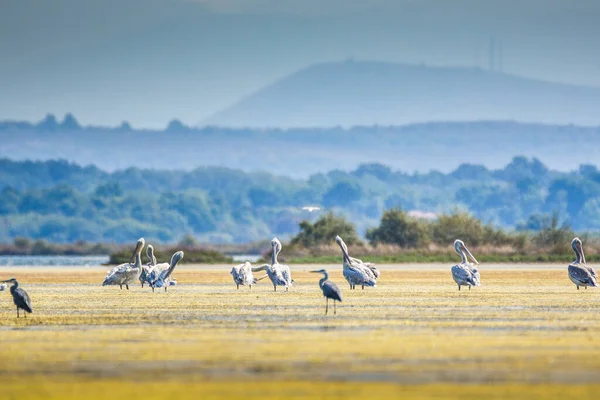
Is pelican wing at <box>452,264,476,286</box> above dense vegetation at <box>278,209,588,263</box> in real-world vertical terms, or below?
below

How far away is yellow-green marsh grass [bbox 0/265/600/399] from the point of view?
1535 centimetres

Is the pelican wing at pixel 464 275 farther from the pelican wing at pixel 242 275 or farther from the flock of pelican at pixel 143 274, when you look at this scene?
the flock of pelican at pixel 143 274

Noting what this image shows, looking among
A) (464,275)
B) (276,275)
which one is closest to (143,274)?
(276,275)

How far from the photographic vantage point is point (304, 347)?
61.9ft

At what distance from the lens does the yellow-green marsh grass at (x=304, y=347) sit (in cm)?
Answer: 1535

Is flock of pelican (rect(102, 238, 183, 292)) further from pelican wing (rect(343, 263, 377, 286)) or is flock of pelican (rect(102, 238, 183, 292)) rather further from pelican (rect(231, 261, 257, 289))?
pelican wing (rect(343, 263, 377, 286))

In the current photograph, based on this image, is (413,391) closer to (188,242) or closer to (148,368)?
(148,368)

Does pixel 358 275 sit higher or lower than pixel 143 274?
lower

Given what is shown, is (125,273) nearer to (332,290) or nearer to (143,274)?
(143,274)

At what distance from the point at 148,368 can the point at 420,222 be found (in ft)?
200

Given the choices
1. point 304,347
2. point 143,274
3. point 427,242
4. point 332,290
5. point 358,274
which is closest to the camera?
point 304,347

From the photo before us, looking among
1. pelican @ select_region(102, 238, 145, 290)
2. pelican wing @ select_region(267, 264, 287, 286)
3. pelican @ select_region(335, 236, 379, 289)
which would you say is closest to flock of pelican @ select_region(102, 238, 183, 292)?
pelican @ select_region(102, 238, 145, 290)

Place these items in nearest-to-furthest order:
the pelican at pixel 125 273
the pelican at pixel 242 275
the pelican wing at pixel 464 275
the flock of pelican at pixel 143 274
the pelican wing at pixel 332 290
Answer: the pelican wing at pixel 332 290, the pelican wing at pixel 464 275, the flock of pelican at pixel 143 274, the pelican at pixel 125 273, the pelican at pixel 242 275

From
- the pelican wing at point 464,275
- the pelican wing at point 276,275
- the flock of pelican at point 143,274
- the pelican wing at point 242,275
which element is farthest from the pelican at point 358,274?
the flock of pelican at point 143,274
